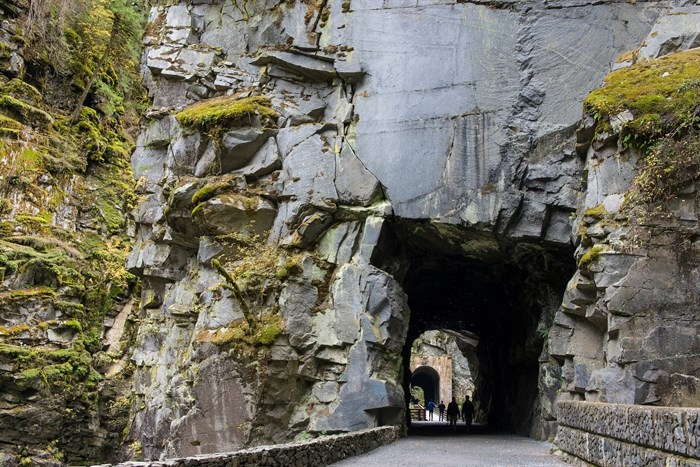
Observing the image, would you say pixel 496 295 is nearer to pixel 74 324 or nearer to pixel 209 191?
pixel 209 191

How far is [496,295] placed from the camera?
2345 centimetres

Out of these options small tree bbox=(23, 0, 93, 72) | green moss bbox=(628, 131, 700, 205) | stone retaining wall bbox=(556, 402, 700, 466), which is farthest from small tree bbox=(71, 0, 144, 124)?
stone retaining wall bbox=(556, 402, 700, 466)

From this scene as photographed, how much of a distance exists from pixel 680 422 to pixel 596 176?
30.8 feet

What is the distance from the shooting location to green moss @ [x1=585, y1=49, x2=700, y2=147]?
1291cm

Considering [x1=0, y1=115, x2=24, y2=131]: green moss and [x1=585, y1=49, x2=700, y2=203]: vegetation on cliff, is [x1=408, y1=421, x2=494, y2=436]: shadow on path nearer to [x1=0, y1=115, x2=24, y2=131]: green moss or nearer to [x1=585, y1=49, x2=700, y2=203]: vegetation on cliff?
[x1=585, y1=49, x2=700, y2=203]: vegetation on cliff

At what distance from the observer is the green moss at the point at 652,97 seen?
12914 mm

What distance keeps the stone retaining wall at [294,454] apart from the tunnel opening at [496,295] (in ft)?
20.4

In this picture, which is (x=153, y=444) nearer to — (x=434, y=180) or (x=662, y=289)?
(x=434, y=180)

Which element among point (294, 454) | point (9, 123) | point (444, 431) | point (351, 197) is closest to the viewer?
point (294, 454)

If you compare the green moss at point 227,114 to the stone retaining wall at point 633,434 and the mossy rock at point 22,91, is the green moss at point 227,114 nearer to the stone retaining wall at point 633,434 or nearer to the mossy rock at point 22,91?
the mossy rock at point 22,91

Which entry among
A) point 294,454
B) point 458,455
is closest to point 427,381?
Answer: point 458,455

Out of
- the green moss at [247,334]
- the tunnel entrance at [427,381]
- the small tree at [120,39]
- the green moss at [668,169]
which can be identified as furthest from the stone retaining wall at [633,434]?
the tunnel entrance at [427,381]

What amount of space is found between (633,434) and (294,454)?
4132 millimetres

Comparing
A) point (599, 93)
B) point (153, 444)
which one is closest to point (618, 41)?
point (599, 93)
